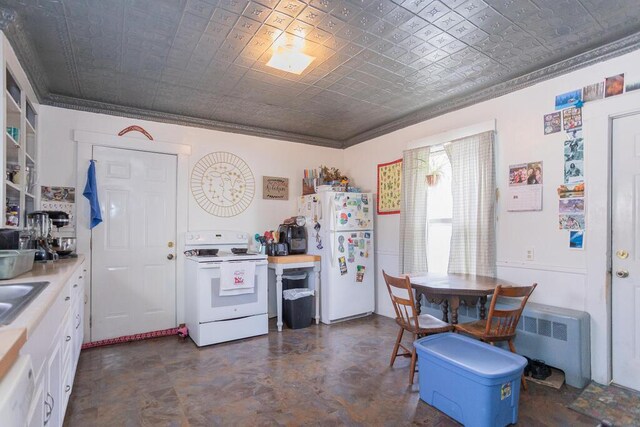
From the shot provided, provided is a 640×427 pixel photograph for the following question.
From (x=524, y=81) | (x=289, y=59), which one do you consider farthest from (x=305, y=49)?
(x=524, y=81)

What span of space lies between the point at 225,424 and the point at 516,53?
10.8 ft

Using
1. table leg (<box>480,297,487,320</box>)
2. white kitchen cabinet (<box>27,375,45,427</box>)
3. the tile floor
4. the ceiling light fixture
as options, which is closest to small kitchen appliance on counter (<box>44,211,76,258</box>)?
the tile floor

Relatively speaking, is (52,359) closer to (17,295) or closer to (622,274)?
(17,295)

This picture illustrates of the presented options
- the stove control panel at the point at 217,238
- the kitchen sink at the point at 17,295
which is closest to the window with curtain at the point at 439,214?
the stove control panel at the point at 217,238

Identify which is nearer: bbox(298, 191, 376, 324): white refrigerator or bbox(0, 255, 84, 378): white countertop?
bbox(0, 255, 84, 378): white countertop

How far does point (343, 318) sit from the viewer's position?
4.18 meters

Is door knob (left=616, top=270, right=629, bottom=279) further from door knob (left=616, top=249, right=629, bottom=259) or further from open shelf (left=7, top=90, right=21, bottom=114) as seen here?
open shelf (left=7, top=90, right=21, bottom=114)

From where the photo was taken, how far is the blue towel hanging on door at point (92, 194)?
11.0 feet

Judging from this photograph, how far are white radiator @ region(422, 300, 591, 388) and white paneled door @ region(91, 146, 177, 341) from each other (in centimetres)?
352

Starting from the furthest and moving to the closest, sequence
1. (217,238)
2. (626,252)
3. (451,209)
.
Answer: (217,238) → (451,209) → (626,252)

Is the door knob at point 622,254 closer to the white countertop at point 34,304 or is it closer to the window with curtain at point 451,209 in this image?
the window with curtain at point 451,209

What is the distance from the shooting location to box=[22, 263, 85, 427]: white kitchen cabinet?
1.17 m

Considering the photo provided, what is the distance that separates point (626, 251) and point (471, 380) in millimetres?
1591

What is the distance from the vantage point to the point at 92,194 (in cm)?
336
